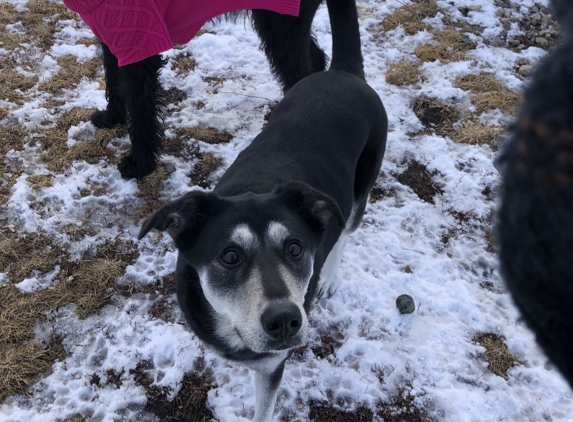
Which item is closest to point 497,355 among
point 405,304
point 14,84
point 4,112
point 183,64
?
point 405,304

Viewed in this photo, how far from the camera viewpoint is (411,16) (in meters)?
6.53

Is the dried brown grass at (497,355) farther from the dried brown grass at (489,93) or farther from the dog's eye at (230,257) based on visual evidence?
the dried brown grass at (489,93)

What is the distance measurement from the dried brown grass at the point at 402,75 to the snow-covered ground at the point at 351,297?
107mm

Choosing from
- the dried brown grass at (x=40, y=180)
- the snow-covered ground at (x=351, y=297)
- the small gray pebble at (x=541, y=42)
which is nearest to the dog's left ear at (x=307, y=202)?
the snow-covered ground at (x=351, y=297)

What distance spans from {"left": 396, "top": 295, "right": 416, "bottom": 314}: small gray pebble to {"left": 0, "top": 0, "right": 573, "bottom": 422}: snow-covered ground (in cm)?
7

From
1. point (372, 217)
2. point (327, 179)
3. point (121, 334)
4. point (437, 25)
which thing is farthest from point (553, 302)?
point (437, 25)

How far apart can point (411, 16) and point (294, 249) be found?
18.5ft

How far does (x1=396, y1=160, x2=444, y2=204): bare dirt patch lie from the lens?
450 cm

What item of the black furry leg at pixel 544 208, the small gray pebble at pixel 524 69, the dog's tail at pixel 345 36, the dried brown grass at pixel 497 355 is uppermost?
the black furry leg at pixel 544 208

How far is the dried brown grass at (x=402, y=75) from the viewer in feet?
18.4

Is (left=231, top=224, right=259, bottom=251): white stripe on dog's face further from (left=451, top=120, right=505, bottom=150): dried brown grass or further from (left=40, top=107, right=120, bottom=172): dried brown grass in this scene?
(left=451, top=120, right=505, bottom=150): dried brown grass

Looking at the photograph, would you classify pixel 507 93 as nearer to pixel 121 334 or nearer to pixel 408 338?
pixel 408 338

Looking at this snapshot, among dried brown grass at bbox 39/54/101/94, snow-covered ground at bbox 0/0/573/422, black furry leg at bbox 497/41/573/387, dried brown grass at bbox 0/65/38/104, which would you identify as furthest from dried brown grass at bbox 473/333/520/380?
dried brown grass at bbox 0/65/38/104

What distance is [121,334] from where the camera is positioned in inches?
130
